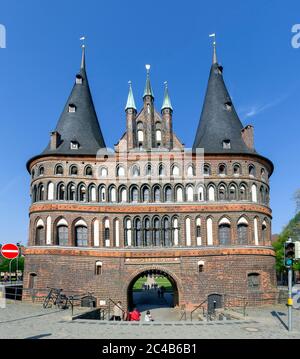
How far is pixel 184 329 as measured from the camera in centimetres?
1533

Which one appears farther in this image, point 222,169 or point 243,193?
point 222,169

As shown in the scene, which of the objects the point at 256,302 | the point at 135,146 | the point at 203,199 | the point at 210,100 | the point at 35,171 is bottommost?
the point at 256,302

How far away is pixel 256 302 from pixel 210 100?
668 inches

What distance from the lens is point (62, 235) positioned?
28375 millimetres

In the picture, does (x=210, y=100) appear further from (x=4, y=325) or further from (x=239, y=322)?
(x=4, y=325)

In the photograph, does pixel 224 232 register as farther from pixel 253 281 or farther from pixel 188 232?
Result: pixel 253 281

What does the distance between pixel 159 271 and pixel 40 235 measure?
917 centimetres

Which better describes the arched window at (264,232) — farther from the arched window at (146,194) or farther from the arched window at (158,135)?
the arched window at (158,135)

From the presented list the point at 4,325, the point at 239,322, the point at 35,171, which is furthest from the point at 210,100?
the point at 4,325

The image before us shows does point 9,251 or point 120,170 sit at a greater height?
point 120,170

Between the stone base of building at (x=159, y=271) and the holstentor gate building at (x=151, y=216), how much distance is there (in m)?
0.07

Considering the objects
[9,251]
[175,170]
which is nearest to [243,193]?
[175,170]
